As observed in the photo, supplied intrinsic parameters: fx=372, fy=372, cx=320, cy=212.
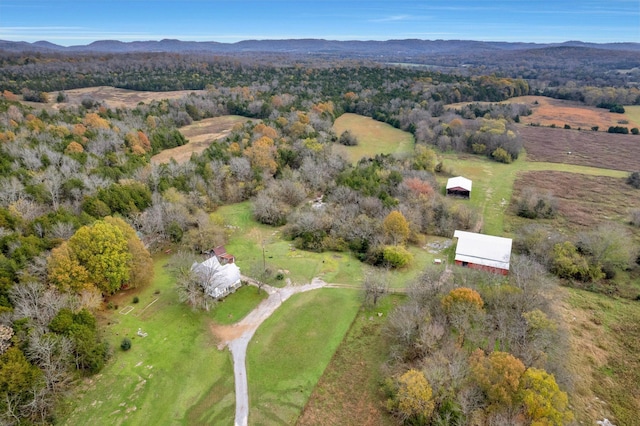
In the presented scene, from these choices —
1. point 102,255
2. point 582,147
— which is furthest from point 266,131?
point 582,147

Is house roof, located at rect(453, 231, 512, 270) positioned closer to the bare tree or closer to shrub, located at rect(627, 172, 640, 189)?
the bare tree

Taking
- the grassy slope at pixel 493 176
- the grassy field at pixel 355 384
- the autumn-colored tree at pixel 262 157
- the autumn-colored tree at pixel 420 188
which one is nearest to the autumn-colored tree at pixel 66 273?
the grassy field at pixel 355 384

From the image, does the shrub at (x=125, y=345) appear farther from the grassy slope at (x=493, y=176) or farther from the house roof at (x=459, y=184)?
the house roof at (x=459, y=184)

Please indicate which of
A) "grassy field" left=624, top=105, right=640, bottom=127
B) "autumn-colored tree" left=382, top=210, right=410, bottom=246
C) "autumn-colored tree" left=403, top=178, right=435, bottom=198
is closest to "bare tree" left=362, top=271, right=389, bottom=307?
"autumn-colored tree" left=382, top=210, right=410, bottom=246

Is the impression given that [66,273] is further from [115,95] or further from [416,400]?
[115,95]

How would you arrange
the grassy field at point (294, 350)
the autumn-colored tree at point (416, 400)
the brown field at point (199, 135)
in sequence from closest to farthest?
the autumn-colored tree at point (416, 400), the grassy field at point (294, 350), the brown field at point (199, 135)

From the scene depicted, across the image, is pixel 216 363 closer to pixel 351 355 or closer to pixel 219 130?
pixel 351 355
